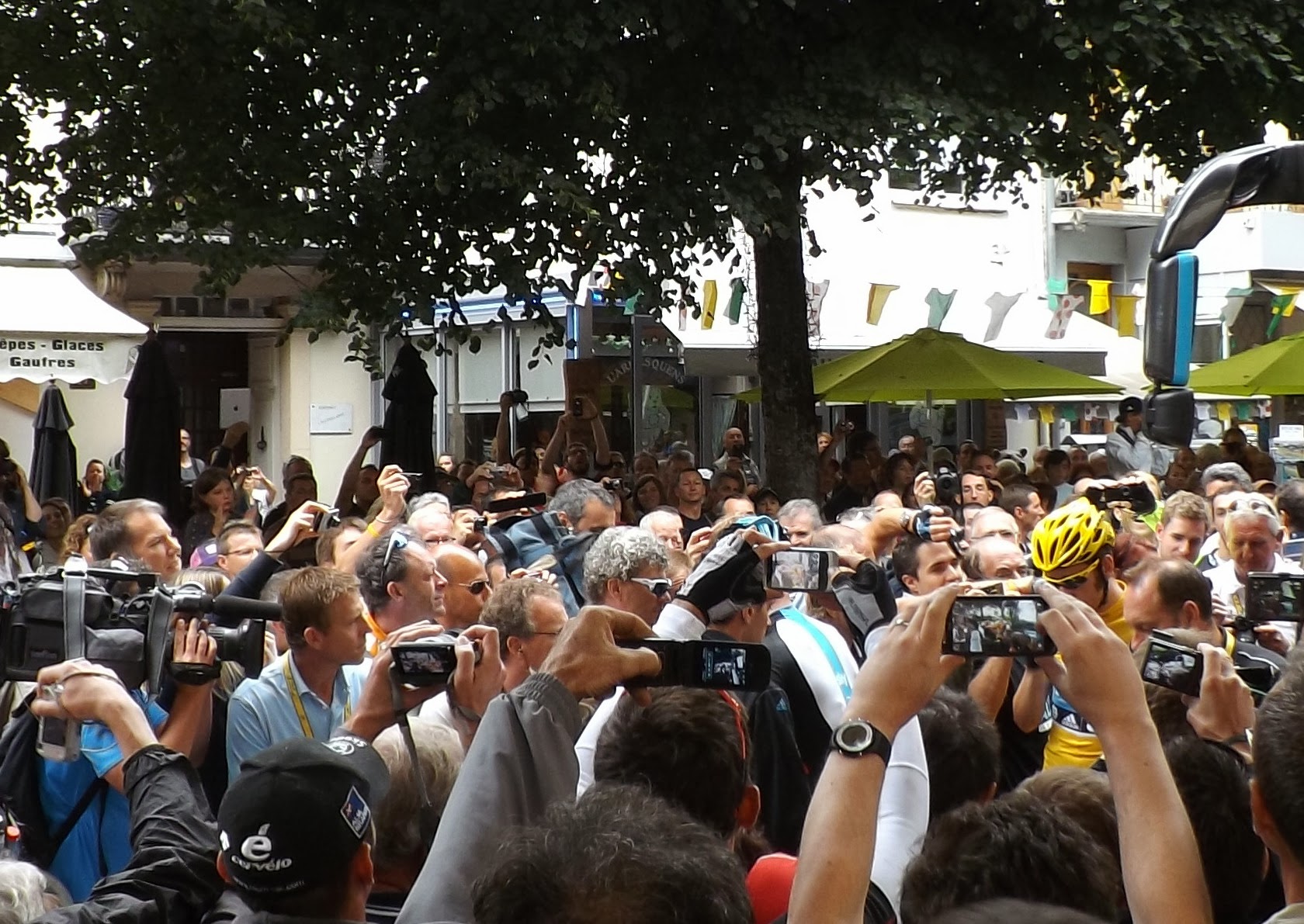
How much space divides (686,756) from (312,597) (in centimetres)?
209

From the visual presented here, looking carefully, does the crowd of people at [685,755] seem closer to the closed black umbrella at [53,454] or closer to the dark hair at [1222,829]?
the dark hair at [1222,829]

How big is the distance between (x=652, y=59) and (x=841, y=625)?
6137mm

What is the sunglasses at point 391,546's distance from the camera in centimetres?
552

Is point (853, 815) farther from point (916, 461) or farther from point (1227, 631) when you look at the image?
point (916, 461)

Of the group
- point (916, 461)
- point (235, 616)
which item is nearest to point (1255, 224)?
point (916, 461)

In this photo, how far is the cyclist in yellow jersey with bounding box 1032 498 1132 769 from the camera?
508 centimetres

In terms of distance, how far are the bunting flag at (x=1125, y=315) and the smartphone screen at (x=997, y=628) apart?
19540 mm

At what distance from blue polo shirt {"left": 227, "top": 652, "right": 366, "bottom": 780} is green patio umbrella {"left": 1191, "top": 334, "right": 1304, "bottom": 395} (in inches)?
438

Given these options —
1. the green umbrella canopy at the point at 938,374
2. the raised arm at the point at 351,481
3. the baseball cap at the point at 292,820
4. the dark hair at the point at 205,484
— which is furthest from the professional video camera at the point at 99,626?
the green umbrella canopy at the point at 938,374

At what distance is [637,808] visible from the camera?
2262 millimetres

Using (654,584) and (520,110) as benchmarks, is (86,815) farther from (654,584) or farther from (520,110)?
(520,110)

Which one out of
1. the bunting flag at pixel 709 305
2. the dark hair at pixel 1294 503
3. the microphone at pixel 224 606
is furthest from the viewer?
the bunting flag at pixel 709 305

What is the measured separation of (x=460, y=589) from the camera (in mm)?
5762

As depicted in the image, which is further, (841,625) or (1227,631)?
(841,625)
